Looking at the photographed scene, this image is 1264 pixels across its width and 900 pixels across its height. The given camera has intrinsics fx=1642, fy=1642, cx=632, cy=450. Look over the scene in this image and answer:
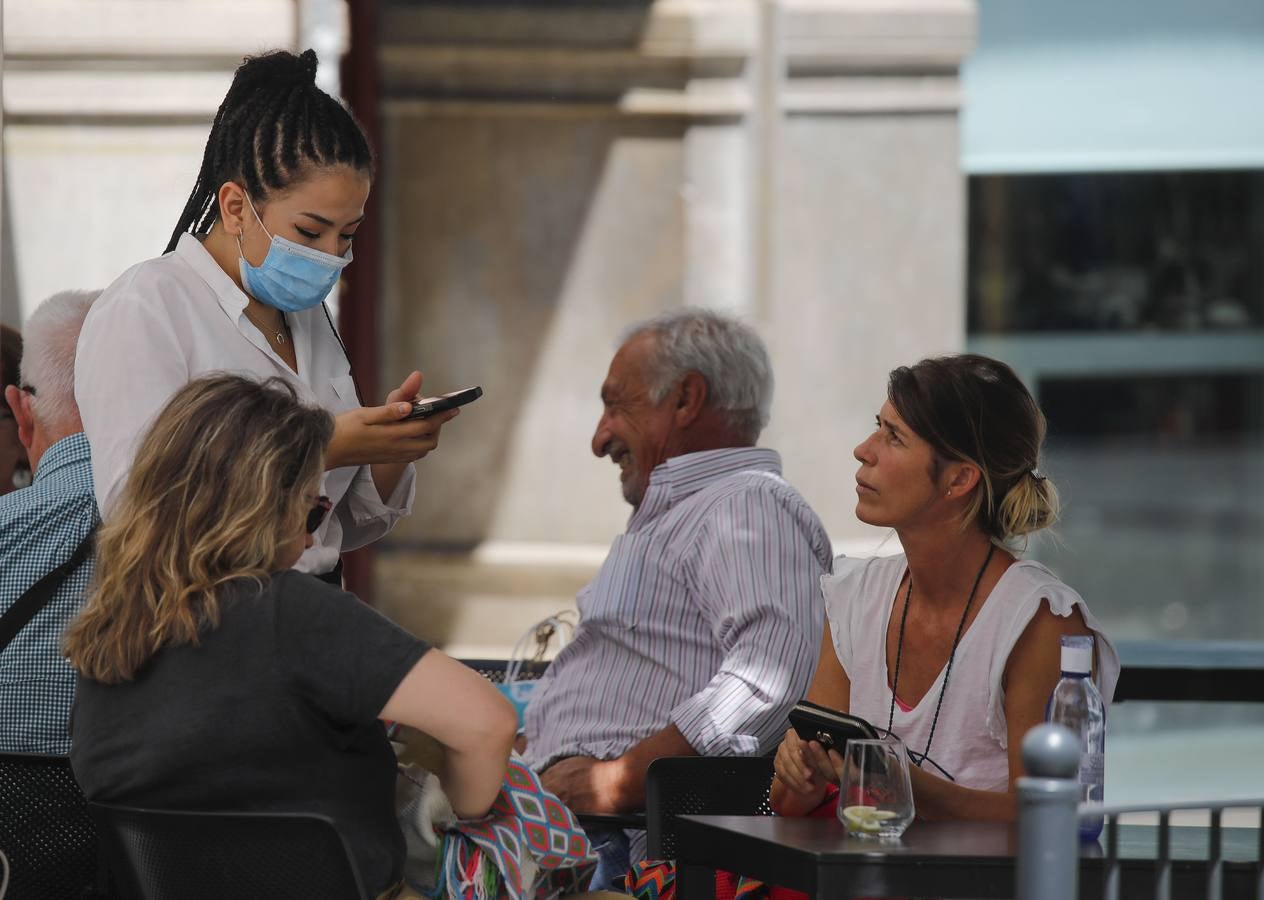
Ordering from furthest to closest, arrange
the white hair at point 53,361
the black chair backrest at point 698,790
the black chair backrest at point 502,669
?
the black chair backrest at point 502,669, the white hair at point 53,361, the black chair backrest at point 698,790

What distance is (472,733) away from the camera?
2.21 m

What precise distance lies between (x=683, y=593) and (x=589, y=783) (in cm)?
43

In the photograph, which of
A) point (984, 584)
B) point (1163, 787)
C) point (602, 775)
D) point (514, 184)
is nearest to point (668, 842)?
point (602, 775)

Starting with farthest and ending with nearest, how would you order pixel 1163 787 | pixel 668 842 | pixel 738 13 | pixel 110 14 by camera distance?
1. pixel 1163 787
2. pixel 738 13
3. pixel 110 14
4. pixel 668 842

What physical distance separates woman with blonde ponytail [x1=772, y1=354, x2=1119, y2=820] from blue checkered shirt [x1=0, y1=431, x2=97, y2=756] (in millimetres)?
1202

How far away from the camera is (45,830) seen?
2531 millimetres

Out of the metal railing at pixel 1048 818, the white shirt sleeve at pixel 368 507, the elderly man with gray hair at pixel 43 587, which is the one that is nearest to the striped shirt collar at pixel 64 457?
the elderly man with gray hair at pixel 43 587

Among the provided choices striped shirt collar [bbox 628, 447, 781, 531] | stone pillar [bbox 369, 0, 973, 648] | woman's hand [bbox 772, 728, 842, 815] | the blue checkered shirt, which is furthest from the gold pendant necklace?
stone pillar [bbox 369, 0, 973, 648]

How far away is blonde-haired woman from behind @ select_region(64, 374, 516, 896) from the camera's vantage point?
2.13 m

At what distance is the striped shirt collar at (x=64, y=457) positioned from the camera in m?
2.88

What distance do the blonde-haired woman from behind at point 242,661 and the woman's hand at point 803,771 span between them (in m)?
0.47

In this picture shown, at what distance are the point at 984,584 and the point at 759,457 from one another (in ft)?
3.04

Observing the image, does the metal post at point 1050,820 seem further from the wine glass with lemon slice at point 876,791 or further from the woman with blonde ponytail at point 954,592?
the woman with blonde ponytail at point 954,592

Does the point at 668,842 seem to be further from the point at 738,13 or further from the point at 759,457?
the point at 738,13
